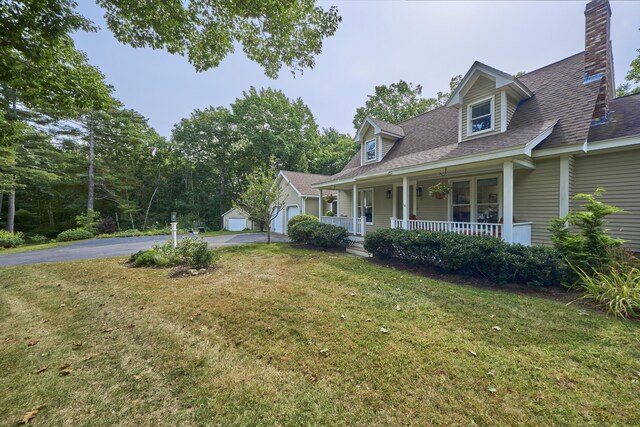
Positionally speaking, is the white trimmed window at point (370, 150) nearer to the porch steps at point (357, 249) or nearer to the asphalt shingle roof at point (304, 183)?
the porch steps at point (357, 249)

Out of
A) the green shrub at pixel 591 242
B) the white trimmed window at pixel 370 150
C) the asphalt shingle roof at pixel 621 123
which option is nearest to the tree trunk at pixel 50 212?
the white trimmed window at pixel 370 150

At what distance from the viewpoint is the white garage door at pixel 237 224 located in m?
24.7

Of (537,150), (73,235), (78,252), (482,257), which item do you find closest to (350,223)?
(482,257)

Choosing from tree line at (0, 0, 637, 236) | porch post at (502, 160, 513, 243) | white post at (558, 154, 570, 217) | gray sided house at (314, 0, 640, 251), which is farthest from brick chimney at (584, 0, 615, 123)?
tree line at (0, 0, 637, 236)

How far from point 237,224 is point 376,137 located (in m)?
17.6

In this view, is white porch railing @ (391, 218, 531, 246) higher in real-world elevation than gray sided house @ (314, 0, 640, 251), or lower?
lower

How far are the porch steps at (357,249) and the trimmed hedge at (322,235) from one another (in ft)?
0.97

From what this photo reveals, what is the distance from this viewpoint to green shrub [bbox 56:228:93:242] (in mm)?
17531

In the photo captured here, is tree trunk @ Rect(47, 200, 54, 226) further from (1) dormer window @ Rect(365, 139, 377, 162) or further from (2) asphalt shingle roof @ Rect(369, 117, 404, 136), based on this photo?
(2) asphalt shingle roof @ Rect(369, 117, 404, 136)

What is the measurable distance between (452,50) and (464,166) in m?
5.80

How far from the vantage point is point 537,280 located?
17.3ft

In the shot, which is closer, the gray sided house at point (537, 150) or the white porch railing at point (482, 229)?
the gray sided house at point (537, 150)

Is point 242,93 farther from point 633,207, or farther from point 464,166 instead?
point 633,207

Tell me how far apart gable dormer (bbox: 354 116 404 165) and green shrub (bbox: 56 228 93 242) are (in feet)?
70.5
